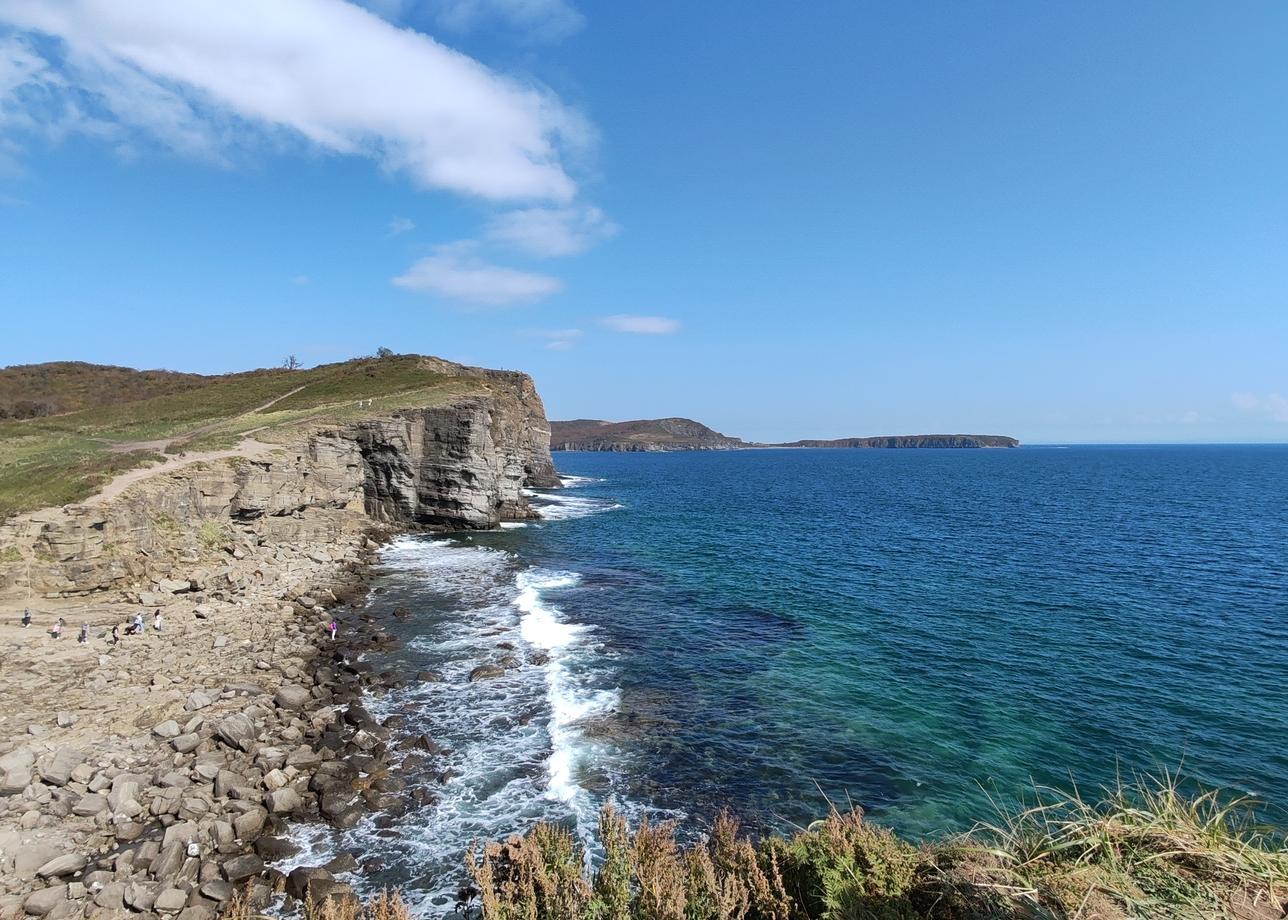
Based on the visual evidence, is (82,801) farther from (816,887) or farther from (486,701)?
(816,887)

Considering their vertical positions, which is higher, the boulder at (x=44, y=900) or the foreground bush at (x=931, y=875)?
the foreground bush at (x=931, y=875)

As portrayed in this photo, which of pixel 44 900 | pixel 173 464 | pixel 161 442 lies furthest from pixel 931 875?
pixel 161 442

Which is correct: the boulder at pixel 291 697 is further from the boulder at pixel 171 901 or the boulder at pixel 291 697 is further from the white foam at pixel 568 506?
the white foam at pixel 568 506

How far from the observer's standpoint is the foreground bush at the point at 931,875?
619 centimetres

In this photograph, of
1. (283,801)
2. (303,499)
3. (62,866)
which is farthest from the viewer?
(303,499)

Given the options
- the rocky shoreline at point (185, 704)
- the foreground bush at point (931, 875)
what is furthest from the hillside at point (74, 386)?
the foreground bush at point (931, 875)

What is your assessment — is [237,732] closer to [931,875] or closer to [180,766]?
[180,766]

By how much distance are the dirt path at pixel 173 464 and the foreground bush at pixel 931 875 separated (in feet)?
102

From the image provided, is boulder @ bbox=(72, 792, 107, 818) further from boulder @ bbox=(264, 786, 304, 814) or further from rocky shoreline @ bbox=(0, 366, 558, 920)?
Answer: boulder @ bbox=(264, 786, 304, 814)

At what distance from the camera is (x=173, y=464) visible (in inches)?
1412

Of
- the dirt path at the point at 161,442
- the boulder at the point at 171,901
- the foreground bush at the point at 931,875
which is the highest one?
the dirt path at the point at 161,442

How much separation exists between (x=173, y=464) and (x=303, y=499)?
9346mm

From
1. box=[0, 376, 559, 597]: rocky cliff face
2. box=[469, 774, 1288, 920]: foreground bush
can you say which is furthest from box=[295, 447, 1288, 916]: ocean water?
box=[469, 774, 1288, 920]: foreground bush

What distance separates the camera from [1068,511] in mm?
73062
